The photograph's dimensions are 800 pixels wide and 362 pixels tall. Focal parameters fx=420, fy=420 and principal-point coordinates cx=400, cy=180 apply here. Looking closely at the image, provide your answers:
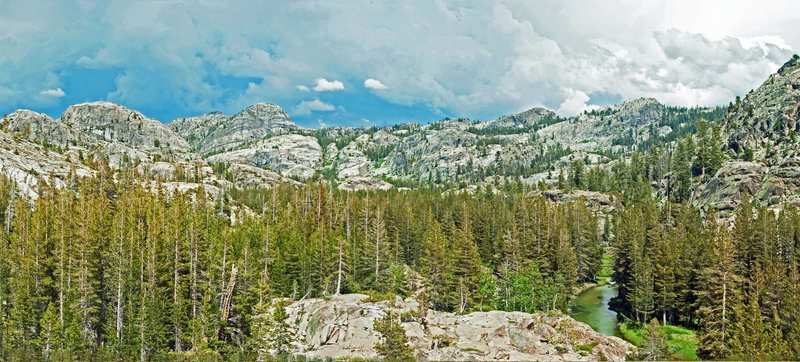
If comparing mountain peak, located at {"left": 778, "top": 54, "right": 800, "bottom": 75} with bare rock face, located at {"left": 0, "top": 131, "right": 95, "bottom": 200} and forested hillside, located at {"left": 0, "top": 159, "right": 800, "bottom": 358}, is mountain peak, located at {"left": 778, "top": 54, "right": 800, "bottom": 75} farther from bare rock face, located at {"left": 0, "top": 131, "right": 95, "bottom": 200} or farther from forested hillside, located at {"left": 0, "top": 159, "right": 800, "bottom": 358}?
bare rock face, located at {"left": 0, "top": 131, "right": 95, "bottom": 200}

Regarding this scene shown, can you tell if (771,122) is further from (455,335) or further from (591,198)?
(455,335)

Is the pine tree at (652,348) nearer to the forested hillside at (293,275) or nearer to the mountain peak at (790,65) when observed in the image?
the forested hillside at (293,275)

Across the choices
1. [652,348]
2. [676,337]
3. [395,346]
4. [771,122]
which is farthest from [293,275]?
[771,122]

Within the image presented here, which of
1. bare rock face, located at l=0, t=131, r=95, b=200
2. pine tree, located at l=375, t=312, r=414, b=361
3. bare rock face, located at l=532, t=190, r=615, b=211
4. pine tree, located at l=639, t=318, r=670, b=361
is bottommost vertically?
pine tree, located at l=639, t=318, r=670, b=361

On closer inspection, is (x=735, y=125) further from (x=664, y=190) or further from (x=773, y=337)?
(x=773, y=337)

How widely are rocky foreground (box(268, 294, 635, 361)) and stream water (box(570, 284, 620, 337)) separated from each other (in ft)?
72.1

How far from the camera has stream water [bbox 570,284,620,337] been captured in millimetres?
64956

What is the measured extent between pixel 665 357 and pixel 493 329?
16.5 meters

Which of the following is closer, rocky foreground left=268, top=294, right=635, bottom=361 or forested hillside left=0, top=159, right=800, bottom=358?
rocky foreground left=268, top=294, right=635, bottom=361

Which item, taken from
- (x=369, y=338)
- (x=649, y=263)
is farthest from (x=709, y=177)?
(x=369, y=338)

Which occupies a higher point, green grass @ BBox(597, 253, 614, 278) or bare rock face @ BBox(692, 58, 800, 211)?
bare rock face @ BBox(692, 58, 800, 211)

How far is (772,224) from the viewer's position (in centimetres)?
7400

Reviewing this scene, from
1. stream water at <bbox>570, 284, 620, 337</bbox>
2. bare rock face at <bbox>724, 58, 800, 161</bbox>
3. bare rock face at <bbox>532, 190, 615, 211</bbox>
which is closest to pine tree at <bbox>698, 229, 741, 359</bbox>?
stream water at <bbox>570, 284, 620, 337</bbox>

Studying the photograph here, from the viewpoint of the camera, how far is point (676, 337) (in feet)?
194
